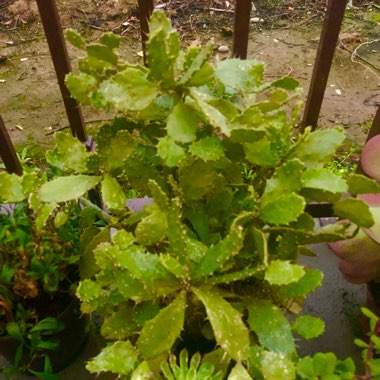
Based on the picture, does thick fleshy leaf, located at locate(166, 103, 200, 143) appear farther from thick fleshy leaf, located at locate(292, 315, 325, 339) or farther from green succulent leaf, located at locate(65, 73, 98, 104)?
thick fleshy leaf, located at locate(292, 315, 325, 339)

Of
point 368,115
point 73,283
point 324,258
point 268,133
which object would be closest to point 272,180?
point 268,133

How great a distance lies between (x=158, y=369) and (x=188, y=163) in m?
0.29

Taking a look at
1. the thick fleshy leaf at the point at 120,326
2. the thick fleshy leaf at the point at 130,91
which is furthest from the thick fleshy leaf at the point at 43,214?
the thick fleshy leaf at the point at 130,91

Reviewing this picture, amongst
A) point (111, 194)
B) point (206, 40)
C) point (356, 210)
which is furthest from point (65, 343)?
point (206, 40)

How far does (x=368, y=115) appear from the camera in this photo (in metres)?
2.31

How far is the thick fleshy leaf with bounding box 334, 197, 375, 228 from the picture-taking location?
0.73 metres

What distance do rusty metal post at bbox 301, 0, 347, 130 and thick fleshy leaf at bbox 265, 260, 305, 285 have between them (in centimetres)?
63

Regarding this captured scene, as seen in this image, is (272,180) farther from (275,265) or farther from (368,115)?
(368,115)

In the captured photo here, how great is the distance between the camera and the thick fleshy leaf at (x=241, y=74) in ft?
2.25

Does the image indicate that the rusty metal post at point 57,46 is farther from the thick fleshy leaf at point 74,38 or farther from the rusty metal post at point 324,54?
the rusty metal post at point 324,54

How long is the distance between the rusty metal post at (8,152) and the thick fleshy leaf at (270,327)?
771 millimetres

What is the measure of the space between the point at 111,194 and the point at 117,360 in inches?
9.2

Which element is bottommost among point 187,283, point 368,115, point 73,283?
point 368,115

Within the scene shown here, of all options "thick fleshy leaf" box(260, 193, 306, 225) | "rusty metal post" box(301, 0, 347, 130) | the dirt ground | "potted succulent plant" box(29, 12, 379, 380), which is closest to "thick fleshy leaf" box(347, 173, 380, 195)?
"potted succulent plant" box(29, 12, 379, 380)
